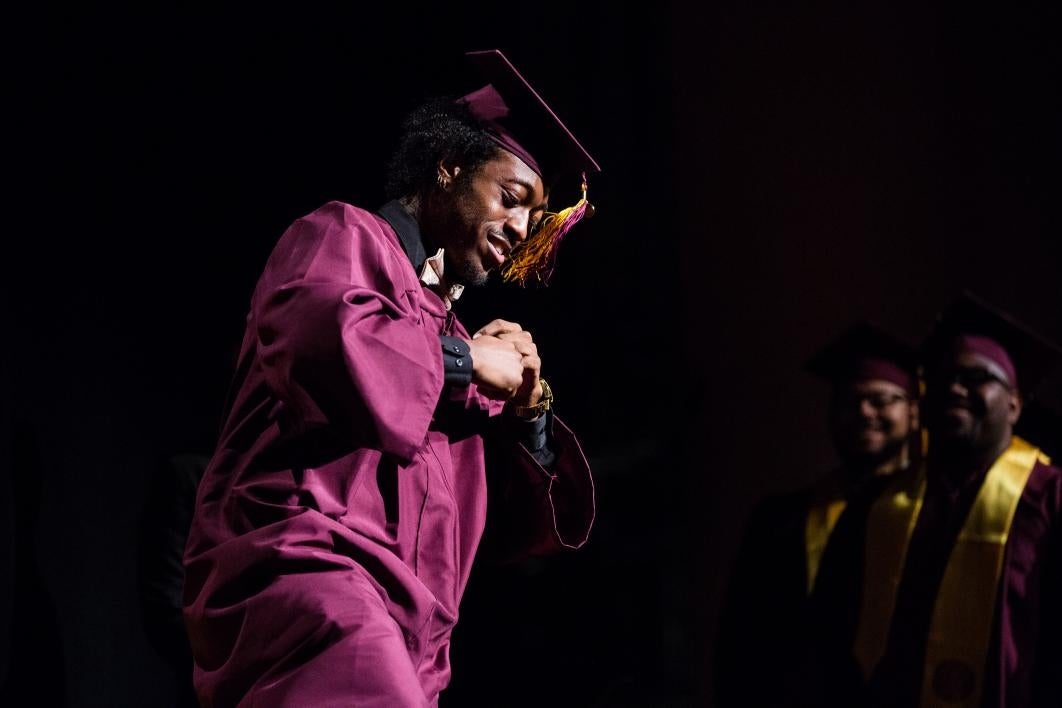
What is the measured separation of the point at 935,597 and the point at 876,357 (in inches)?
35.6

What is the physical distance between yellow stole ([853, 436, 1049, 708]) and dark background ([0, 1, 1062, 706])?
63 centimetres

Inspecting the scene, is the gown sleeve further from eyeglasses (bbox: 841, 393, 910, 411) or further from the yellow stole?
eyeglasses (bbox: 841, 393, 910, 411)

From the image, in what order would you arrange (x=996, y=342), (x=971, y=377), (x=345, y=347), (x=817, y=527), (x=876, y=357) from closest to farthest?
(x=345, y=347)
(x=971, y=377)
(x=996, y=342)
(x=817, y=527)
(x=876, y=357)

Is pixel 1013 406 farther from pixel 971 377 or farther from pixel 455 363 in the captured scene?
pixel 455 363

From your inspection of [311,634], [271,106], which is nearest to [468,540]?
[311,634]

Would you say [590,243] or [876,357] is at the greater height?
[590,243]

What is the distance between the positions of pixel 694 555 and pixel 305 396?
317cm

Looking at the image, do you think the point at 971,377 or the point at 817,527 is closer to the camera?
the point at 971,377

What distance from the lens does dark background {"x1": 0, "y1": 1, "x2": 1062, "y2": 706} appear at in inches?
104

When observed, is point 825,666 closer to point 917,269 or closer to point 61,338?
point 917,269

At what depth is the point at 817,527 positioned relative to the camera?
391 centimetres

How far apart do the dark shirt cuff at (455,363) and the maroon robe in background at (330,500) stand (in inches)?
1.3

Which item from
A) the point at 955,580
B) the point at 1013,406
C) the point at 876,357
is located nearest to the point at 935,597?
the point at 955,580

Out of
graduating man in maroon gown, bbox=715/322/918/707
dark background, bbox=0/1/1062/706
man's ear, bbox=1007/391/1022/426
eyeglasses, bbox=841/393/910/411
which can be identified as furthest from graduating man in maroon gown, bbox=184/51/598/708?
eyeglasses, bbox=841/393/910/411
